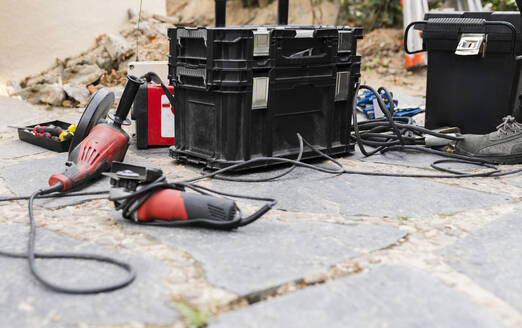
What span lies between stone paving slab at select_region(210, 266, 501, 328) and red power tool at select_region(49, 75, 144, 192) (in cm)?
110

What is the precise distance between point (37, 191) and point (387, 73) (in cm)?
493

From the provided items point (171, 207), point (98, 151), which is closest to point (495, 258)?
point (171, 207)

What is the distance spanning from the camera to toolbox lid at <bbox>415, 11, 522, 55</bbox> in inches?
109

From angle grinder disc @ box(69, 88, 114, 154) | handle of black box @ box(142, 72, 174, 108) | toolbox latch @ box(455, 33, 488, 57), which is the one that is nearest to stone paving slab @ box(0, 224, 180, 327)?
angle grinder disc @ box(69, 88, 114, 154)

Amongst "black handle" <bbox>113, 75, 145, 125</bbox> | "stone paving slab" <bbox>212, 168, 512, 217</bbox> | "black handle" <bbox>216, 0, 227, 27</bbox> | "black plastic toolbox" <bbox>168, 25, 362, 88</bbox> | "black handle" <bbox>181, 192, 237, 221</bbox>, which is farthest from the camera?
"black handle" <bbox>216, 0, 227, 27</bbox>

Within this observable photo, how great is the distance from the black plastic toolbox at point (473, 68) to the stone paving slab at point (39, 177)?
1.65 m

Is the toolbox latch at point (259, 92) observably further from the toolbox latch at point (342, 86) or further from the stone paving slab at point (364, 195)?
the toolbox latch at point (342, 86)

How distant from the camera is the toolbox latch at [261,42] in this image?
2289mm

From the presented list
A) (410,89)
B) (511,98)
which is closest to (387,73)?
(410,89)

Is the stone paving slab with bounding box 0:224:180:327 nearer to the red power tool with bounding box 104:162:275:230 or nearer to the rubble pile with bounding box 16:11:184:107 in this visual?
the red power tool with bounding box 104:162:275:230

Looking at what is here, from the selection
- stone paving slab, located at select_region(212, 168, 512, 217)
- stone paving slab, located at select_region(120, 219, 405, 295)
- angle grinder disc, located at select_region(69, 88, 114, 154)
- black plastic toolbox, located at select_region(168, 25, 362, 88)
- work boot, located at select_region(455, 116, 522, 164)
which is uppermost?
black plastic toolbox, located at select_region(168, 25, 362, 88)

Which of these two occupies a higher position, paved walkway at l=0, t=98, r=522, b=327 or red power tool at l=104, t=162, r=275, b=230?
red power tool at l=104, t=162, r=275, b=230

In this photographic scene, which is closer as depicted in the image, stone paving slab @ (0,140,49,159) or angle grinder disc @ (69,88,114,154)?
angle grinder disc @ (69,88,114,154)

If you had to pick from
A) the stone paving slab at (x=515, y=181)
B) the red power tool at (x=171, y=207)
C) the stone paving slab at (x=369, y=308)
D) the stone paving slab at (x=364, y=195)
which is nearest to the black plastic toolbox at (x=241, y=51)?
the stone paving slab at (x=364, y=195)
